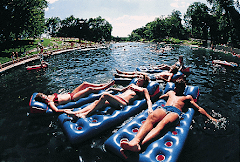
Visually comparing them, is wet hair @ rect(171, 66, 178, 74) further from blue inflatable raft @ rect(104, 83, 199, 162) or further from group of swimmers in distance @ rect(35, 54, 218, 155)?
blue inflatable raft @ rect(104, 83, 199, 162)

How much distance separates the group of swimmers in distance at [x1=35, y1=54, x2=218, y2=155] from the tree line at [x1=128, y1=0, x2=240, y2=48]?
1763 inches

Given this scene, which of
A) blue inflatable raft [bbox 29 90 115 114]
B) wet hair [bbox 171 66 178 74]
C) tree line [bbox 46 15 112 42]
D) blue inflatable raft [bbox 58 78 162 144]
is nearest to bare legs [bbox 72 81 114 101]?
blue inflatable raft [bbox 29 90 115 114]

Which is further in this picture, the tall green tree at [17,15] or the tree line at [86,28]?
the tree line at [86,28]

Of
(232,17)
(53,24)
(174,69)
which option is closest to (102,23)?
(53,24)

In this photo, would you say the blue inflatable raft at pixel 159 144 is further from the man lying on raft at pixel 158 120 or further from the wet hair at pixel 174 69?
the wet hair at pixel 174 69

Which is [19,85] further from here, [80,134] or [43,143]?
[80,134]

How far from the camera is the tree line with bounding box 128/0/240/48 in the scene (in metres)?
42.6

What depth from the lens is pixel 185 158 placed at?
4.13 meters

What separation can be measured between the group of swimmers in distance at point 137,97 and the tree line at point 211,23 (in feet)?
147

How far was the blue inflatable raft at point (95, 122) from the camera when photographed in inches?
187

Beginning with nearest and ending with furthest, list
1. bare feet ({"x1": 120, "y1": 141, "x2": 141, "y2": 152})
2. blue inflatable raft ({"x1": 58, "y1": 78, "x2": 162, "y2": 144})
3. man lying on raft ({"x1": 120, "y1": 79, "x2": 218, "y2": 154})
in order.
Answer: bare feet ({"x1": 120, "y1": 141, "x2": 141, "y2": 152})
man lying on raft ({"x1": 120, "y1": 79, "x2": 218, "y2": 154})
blue inflatable raft ({"x1": 58, "y1": 78, "x2": 162, "y2": 144})

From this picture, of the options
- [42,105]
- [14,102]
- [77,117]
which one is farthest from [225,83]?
[14,102]

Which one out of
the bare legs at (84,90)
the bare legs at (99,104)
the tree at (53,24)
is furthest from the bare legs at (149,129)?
the tree at (53,24)

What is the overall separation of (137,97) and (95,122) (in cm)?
250
